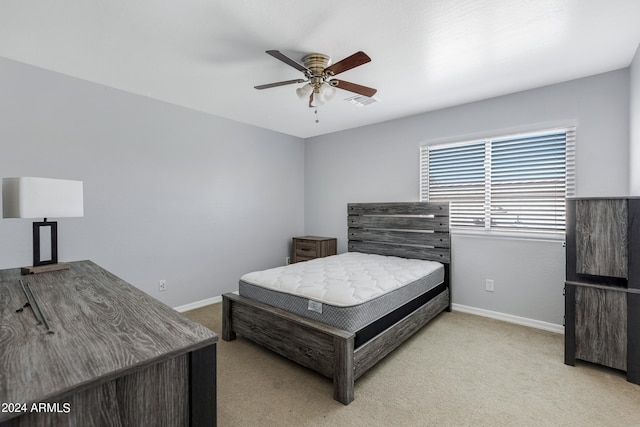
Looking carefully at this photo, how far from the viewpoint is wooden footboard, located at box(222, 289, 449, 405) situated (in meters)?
1.84

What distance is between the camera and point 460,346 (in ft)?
8.48

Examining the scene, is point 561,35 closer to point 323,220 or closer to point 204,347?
point 204,347

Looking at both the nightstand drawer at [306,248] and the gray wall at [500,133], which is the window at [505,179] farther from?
the nightstand drawer at [306,248]

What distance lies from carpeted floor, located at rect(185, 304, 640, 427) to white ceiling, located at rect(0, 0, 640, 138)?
7.81 ft

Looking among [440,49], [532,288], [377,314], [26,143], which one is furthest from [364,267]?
[26,143]

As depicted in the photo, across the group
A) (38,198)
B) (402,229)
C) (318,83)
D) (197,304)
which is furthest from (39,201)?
(402,229)

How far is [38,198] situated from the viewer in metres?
1.84

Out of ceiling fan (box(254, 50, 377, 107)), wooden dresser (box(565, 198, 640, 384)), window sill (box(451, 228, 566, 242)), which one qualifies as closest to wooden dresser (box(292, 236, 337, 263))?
window sill (box(451, 228, 566, 242))

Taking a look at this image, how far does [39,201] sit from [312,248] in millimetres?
3043

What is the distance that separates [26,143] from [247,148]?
7.34 ft

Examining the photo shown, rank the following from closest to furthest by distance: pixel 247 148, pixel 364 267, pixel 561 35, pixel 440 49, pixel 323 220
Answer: pixel 561 35
pixel 440 49
pixel 364 267
pixel 247 148
pixel 323 220

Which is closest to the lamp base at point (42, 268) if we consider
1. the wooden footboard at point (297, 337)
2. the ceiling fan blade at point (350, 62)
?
the wooden footboard at point (297, 337)

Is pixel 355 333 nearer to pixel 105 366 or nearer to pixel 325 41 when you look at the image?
pixel 105 366

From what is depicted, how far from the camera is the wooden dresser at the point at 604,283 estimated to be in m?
2.03
